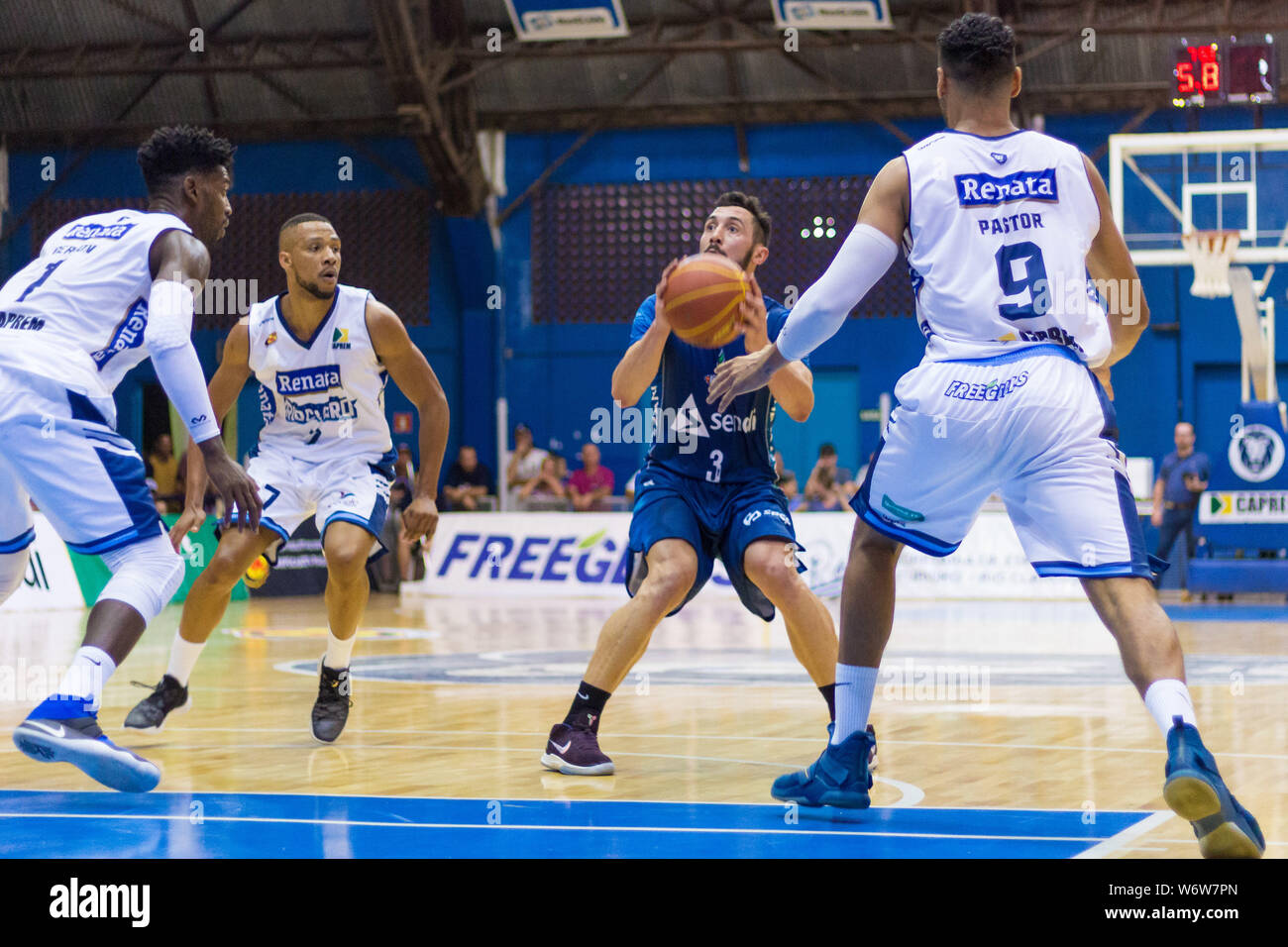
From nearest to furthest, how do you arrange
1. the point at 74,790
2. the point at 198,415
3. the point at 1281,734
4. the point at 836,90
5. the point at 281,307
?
the point at 198,415, the point at 74,790, the point at 1281,734, the point at 281,307, the point at 836,90

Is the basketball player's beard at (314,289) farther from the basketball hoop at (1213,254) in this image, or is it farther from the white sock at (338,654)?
the basketball hoop at (1213,254)

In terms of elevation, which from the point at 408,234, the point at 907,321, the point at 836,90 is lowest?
the point at 907,321

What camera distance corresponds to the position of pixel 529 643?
1061 cm

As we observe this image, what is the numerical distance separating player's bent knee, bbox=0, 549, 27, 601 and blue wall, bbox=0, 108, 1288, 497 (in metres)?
16.3

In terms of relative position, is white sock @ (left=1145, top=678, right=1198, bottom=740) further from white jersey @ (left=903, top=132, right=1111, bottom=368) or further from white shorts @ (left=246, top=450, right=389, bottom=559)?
white shorts @ (left=246, top=450, right=389, bottom=559)

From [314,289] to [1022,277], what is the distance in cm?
331

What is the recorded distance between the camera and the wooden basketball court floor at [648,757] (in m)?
3.94

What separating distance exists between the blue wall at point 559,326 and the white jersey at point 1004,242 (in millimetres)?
16647

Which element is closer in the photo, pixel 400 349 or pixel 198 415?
pixel 198 415

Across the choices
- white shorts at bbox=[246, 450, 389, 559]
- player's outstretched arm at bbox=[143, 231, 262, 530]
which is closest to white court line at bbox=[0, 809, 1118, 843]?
player's outstretched arm at bbox=[143, 231, 262, 530]

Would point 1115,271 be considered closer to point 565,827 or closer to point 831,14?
point 565,827

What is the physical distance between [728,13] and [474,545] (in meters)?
8.27
